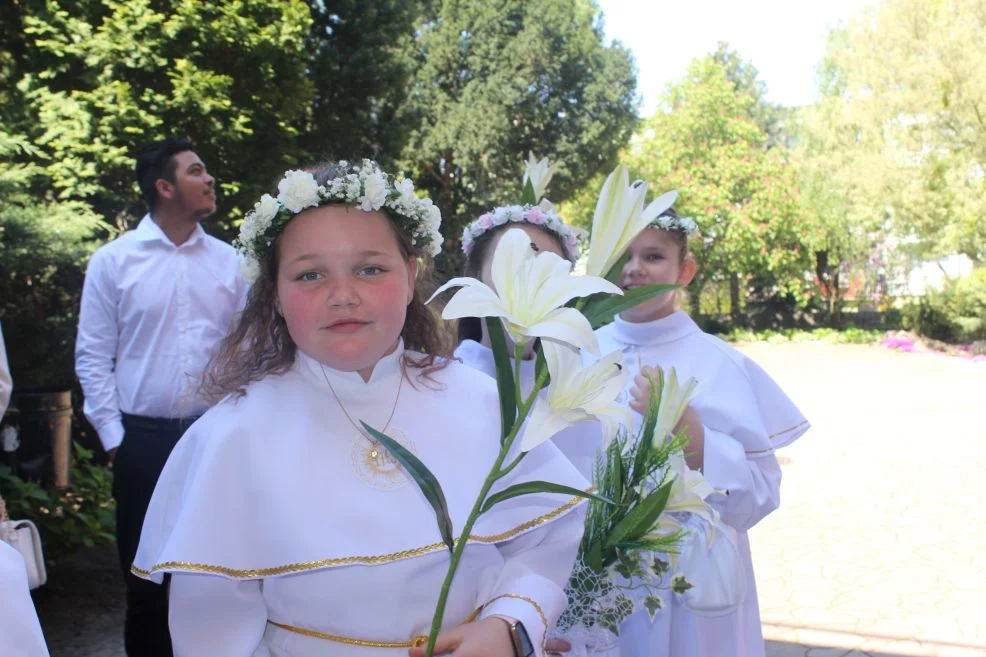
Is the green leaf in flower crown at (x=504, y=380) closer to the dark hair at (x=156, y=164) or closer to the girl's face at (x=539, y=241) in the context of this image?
the girl's face at (x=539, y=241)

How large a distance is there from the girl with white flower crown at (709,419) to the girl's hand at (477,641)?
890 millimetres

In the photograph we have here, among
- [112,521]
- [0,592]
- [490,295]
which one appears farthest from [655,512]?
[112,521]

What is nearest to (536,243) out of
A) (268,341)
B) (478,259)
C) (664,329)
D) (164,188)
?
(478,259)

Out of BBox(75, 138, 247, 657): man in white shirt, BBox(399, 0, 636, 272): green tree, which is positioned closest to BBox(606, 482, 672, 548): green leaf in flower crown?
BBox(75, 138, 247, 657): man in white shirt

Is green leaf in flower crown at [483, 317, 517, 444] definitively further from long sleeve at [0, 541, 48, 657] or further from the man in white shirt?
the man in white shirt

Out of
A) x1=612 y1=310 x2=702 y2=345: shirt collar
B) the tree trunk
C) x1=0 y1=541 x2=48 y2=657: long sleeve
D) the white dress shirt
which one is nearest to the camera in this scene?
x1=0 y1=541 x2=48 y2=657: long sleeve

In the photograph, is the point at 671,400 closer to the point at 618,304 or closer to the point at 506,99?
the point at 618,304

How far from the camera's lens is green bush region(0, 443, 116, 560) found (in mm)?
5172

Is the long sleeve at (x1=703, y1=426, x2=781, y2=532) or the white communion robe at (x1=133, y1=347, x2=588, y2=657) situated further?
the long sleeve at (x1=703, y1=426, x2=781, y2=532)

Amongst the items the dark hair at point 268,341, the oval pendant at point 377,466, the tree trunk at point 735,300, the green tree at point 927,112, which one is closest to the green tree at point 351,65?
the dark hair at point 268,341

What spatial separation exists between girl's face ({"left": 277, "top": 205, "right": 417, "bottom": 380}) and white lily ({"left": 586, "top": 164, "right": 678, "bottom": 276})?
48 centimetres

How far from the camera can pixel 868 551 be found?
7074 millimetres

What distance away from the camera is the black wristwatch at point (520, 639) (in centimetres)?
168

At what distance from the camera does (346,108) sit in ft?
44.7
